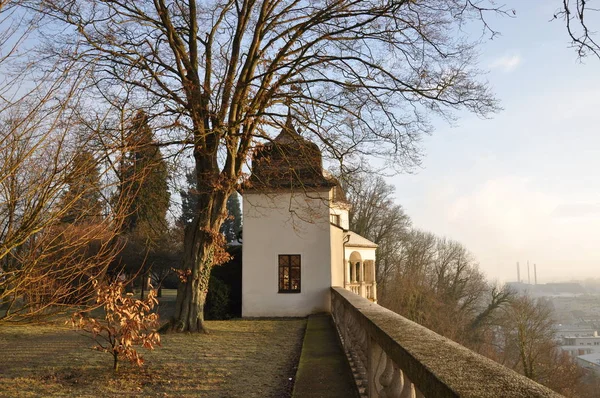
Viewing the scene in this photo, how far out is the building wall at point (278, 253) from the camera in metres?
18.7

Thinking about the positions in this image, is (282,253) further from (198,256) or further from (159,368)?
(159,368)

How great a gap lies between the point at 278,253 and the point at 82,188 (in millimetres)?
15102

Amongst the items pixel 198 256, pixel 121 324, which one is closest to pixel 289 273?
pixel 198 256

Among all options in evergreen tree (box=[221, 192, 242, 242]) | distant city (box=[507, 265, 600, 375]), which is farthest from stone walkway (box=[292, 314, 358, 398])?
evergreen tree (box=[221, 192, 242, 242])

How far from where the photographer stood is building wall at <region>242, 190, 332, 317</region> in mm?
18719

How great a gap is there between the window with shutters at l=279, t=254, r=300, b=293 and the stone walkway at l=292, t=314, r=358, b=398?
9.18 m

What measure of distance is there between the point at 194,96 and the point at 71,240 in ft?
25.6

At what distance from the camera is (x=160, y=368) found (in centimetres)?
741

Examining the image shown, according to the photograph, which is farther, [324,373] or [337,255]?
[337,255]

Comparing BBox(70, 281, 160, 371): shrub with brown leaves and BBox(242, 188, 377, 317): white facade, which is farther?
BBox(242, 188, 377, 317): white facade

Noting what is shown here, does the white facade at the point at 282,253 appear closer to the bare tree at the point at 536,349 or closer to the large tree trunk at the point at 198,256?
the large tree trunk at the point at 198,256

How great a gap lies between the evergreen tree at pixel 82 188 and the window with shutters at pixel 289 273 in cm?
1476

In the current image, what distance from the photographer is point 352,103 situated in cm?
1170

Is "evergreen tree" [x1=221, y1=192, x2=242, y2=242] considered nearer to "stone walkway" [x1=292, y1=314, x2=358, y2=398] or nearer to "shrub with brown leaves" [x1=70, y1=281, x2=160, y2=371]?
"stone walkway" [x1=292, y1=314, x2=358, y2=398]
